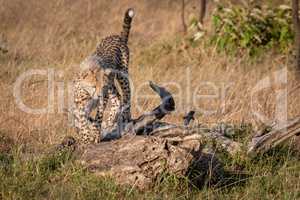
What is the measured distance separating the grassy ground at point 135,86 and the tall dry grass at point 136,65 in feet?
0.05

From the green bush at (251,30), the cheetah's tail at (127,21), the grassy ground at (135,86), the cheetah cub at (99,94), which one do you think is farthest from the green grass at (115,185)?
the green bush at (251,30)

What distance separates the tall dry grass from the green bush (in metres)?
Result: 0.25

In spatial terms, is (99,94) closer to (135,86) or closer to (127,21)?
(127,21)

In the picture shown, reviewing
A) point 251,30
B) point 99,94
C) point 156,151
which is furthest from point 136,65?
point 156,151

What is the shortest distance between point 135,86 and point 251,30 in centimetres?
253

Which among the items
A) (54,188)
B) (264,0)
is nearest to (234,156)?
(54,188)

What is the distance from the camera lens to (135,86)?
711cm

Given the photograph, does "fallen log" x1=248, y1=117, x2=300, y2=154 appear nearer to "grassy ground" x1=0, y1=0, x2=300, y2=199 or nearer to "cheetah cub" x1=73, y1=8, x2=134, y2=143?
"grassy ground" x1=0, y1=0, x2=300, y2=199

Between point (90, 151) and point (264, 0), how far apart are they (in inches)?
276

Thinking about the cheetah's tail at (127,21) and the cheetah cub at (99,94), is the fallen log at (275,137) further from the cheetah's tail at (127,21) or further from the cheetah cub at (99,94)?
the cheetah's tail at (127,21)

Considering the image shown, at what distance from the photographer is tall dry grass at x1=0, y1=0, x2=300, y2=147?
20.3 ft

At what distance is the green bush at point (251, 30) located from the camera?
29.1 ft

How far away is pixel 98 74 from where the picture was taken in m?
5.17

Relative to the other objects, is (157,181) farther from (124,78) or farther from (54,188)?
(124,78)
